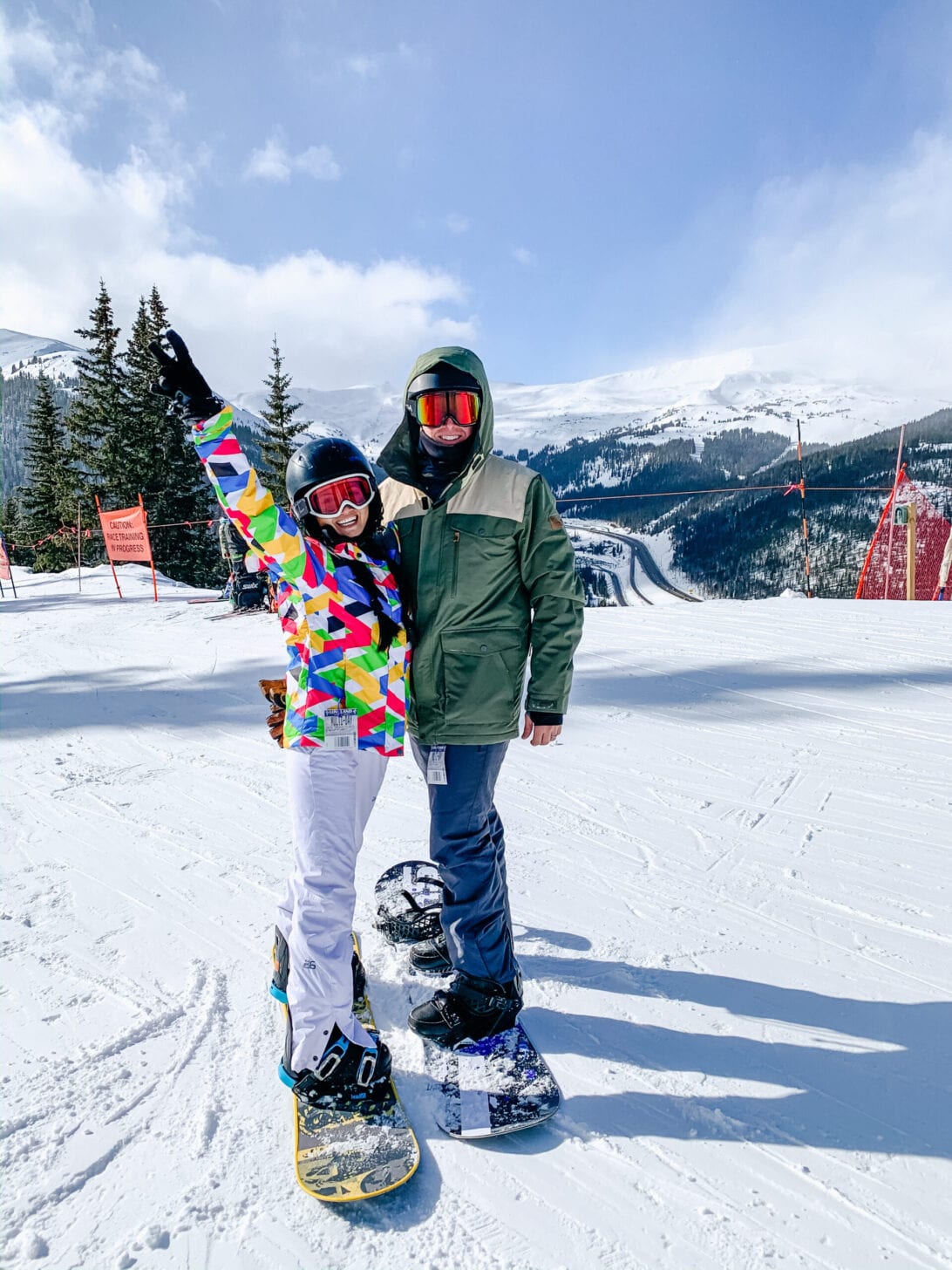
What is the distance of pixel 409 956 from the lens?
7.99 ft

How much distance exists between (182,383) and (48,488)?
34.4 metres

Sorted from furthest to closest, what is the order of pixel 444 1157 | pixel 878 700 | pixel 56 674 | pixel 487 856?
pixel 56 674 → pixel 878 700 → pixel 487 856 → pixel 444 1157

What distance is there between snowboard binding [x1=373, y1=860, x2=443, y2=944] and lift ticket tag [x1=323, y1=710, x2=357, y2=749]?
885 mm

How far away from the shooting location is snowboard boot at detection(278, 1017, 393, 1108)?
1754mm

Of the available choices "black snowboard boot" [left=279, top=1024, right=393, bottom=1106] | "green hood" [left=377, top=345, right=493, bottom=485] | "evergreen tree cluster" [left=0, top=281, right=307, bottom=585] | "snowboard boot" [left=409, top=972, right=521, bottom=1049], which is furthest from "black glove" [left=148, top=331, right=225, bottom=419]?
"evergreen tree cluster" [left=0, top=281, right=307, bottom=585]

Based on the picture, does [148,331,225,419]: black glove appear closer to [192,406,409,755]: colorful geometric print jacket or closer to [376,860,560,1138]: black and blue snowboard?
[192,406,409,755]: colorful geometric print jacket

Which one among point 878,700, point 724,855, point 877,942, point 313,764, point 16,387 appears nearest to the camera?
point 313,764

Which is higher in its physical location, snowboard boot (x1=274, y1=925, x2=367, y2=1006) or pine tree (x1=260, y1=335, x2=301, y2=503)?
pine tree (x1=260, y1=335, x2=301, y2=503)

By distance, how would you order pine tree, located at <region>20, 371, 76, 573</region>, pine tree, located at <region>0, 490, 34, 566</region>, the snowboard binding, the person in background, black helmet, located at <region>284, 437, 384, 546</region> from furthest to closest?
pine tree, located at <region>0, 490, 34, 566</region> → pine tree, located at <region>20, 371, 76, 573</region> → the person in background → the snowboard binding → black helmet, located at <region>284, 437, 384, 546</region>

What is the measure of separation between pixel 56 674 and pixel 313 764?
7021 millimetres

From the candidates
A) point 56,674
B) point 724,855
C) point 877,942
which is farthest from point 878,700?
point 56,674

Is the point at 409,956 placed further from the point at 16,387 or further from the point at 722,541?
the point at 16,387

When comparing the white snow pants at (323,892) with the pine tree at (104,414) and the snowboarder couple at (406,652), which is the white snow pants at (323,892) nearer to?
the snowboarder couple at (406,652)

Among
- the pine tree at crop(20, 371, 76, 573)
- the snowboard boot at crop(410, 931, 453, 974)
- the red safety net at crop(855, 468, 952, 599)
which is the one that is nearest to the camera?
the snowboard boot at crop(410, 931, 453, 974)
